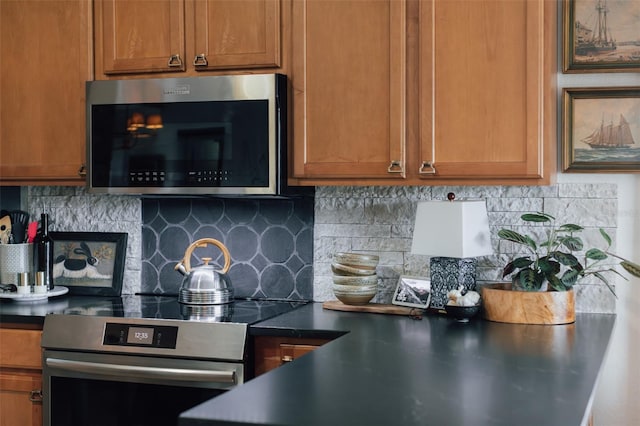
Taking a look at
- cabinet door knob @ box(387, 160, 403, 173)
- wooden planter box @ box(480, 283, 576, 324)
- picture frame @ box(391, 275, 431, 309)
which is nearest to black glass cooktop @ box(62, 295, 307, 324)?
picture frame @ box(391, 275, 431, 309)

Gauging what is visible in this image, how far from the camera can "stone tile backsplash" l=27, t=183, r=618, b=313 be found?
302cm

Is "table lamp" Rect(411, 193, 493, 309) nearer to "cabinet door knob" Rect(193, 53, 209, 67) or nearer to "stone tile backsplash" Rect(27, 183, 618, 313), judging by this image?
"stone tile backsplash" Rect(27, 183, 618, 313)

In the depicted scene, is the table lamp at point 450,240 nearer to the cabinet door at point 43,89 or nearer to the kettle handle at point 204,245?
the kettle handle at point 204,245

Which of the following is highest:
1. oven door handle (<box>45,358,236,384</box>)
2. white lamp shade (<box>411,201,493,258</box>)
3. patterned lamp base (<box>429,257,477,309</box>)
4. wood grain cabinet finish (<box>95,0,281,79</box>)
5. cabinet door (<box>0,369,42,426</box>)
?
wood grain cabinet finish (<box>95,0,281,79</box>)

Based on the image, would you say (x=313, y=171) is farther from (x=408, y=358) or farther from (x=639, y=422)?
(x=639, y=422)

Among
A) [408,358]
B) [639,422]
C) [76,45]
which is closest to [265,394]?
[408,358]

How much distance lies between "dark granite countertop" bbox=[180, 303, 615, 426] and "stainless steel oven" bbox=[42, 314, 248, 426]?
0.55 feet

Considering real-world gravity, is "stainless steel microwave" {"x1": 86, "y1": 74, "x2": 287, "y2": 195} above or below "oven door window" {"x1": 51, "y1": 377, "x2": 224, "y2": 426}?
above

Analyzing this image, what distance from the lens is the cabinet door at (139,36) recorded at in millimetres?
3119

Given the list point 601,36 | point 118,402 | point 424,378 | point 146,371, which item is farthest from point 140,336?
point 601,36

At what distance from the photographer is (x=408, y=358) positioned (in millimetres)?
2115

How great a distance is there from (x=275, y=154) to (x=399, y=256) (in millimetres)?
657

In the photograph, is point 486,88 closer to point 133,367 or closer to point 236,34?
point 236,34

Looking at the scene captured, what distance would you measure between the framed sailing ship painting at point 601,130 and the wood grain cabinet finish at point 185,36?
109cm
